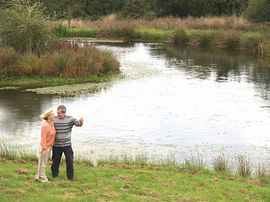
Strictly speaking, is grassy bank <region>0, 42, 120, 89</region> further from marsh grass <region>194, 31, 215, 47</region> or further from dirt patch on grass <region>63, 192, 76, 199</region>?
marsh grass <region>194, 31, 215, 47</region>

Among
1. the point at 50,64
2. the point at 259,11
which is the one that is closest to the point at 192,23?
the point at 259,11

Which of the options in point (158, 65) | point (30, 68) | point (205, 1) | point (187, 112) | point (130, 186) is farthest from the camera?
point (205, 1)

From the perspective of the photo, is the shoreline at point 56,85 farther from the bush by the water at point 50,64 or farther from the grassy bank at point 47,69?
the bush by the water at point 50,64

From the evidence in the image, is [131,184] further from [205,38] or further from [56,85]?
[205,38]

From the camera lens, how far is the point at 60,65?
1254 inches

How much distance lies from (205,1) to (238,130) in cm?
5734

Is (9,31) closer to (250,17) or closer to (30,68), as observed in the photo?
(30,68)

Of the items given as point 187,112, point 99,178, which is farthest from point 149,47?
point 99,178

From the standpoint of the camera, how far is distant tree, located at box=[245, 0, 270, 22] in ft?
195

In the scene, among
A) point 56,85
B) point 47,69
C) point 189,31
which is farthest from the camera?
point 189,31

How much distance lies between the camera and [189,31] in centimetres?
6084

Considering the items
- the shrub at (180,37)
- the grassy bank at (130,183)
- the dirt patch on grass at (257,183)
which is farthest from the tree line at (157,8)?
the dirt patch on grass at (257,183)

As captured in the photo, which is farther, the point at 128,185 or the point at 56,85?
the point at 56,85

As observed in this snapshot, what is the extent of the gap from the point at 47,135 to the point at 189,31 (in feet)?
166
